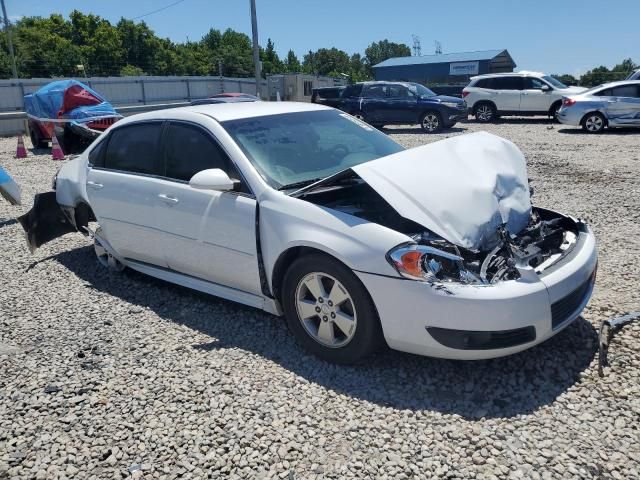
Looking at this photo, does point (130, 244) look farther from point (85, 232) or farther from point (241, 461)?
point (241, 461)

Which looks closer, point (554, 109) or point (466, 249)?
point (466, 249)

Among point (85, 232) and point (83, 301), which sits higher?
point (85, 232)

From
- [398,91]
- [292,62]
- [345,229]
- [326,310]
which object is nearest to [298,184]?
[345,229]

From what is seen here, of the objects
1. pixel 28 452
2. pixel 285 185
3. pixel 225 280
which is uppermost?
pixel 285 185

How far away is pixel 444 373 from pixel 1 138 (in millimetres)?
21692

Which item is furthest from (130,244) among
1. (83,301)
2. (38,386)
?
(38,386)

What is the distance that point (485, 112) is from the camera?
2000 centimetres

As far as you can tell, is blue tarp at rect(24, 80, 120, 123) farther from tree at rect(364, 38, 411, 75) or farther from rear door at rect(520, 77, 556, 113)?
tree at rect(364, 38, 411, 75)

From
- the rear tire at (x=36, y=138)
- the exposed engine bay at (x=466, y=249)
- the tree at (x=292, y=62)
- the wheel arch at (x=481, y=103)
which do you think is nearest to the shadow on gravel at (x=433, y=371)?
the exposed engine bay at (x=466, y=249)

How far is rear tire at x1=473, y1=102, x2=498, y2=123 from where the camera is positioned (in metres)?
19.8

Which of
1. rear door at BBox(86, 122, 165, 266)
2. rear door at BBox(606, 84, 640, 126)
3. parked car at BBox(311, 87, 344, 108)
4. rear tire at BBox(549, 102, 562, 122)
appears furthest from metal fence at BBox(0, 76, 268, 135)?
rear door at BBox(86, 122, 165, 266)

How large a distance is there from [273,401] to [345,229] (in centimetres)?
109

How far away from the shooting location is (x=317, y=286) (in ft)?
11.0

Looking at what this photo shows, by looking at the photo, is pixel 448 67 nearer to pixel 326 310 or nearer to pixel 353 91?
pixel 353 91
